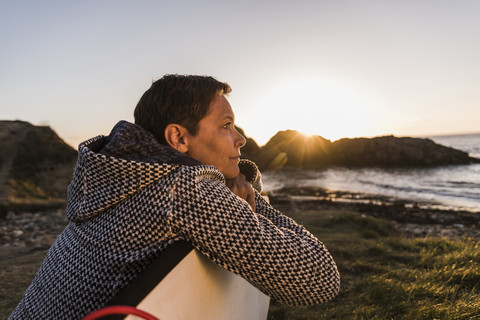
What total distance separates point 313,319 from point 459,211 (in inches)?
535

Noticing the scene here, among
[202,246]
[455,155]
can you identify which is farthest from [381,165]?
[202,246]

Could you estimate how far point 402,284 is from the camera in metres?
3.05

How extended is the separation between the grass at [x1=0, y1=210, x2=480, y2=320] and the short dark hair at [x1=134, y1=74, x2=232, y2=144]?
219 cm

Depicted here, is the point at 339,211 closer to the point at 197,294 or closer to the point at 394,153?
the point at 197,294

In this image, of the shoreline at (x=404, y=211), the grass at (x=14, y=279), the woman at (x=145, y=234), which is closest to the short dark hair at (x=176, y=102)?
the woman at (x=145, y=234)

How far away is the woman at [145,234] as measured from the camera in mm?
1068

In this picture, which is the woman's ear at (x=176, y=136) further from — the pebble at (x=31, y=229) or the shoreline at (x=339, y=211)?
the pebble at (x=31, y=229)

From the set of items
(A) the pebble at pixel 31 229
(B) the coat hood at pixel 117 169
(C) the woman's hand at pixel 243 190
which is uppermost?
(B) the coat hood at pixel 117 169

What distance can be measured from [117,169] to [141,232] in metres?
0.25

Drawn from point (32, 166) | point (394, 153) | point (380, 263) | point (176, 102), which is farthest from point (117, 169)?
point (394, 153)

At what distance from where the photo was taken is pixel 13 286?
150 inches

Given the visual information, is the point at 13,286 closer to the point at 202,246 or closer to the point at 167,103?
the point at 167,103

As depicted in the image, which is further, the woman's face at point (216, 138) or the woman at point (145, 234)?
the woman's face at point (216, 138)

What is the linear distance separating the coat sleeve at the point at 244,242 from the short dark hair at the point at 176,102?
1.80 ft
